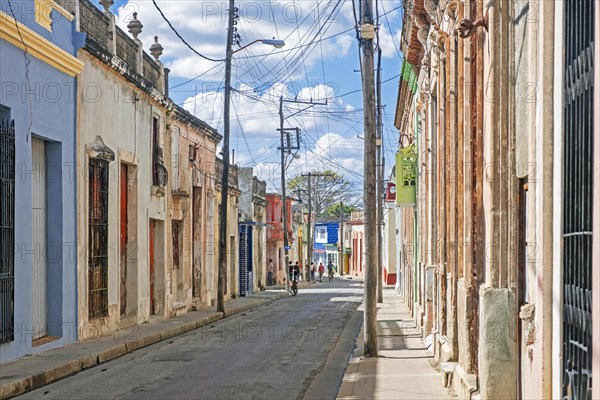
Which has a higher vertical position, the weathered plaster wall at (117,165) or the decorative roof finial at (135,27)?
the decorative roof finial at (135,27)

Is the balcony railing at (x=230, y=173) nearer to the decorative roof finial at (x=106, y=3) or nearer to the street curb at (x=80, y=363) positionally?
the street curb at (x=80, y=363)

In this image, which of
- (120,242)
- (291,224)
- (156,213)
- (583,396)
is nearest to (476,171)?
(583,396)

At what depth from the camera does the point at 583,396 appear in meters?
5.36

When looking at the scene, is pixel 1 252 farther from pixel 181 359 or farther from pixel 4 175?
pixel 181 359

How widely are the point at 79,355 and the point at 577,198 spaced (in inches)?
416

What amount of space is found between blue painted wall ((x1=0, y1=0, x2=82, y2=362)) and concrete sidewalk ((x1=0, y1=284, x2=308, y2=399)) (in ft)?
1.08

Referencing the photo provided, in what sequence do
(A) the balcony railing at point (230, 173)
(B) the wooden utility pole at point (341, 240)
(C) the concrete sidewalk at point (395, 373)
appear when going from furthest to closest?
1. (B) the wooden utility pole at point (341, 240)
2. (A) the balcony railing at point (230, 173)
3. (C) the concrete sidewalk at point (395, 373)

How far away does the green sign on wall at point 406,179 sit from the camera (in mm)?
21109

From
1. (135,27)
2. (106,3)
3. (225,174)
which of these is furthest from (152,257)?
(106,3)

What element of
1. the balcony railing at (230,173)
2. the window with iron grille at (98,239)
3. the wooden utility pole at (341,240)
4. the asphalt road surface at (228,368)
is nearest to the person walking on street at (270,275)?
the balcony railing at (230,173)

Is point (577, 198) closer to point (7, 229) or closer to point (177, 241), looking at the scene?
point (7, 229)

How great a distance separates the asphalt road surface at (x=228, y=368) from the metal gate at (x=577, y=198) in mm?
5760

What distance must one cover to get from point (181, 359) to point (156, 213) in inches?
347

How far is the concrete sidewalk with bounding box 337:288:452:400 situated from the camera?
1097 cm
